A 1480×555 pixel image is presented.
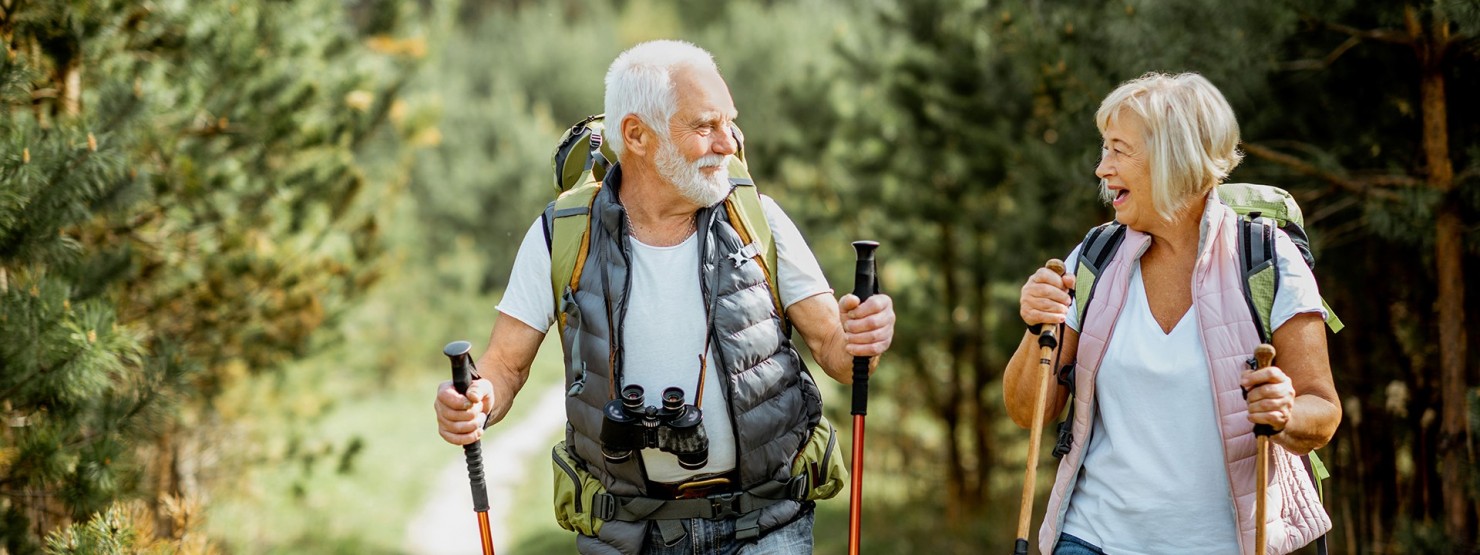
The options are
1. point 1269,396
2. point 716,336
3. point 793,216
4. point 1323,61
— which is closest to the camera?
point 1269,396

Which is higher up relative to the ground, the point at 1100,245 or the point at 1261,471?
the point at 1100,245

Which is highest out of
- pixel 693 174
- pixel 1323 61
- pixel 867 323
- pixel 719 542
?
pixel 1323 61

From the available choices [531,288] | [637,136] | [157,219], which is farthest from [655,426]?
[157,219]

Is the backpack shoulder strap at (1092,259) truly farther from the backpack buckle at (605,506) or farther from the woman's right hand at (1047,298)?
the backpack buckle at (605,506)

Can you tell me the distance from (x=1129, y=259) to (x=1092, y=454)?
0.46 metres

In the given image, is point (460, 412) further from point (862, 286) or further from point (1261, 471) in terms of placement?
point (1261, 471)

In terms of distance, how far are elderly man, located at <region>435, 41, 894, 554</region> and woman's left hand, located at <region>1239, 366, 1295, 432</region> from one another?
2.71ft

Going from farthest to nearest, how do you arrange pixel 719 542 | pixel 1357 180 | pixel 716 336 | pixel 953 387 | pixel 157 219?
pixel 953 387 → pixel 157 219 → pixel 1357 180 → pixel 719 542 → pixel 716 336

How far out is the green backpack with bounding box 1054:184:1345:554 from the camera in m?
2.74

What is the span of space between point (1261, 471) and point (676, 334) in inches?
53.4

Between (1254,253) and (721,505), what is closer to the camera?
(1254,253)

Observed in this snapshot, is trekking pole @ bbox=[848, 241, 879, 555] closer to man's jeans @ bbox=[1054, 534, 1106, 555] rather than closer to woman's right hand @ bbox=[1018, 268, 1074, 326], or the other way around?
woman's right hand @ bbox=[1018, 268, 1074, 326]

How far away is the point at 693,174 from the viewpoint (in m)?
3.11

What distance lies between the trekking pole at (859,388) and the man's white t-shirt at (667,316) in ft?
0.78
